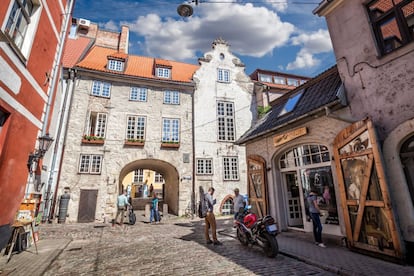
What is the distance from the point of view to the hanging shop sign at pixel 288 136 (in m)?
7.54

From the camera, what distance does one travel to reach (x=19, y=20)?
6.00 m

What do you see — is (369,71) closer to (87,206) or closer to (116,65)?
(87,206)

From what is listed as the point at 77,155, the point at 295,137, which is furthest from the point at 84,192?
the point at 295,137

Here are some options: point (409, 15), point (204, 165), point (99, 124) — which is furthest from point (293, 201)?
point (99, 124)

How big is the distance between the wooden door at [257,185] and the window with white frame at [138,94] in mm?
10443

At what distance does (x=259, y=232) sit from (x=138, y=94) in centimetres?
1420

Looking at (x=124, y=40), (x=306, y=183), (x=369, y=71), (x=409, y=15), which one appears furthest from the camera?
(x=124, y=40)

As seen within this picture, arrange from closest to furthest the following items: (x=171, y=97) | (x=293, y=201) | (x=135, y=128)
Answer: (x=293, y=201) → (x=135, y=128) → (x=171, y=97)

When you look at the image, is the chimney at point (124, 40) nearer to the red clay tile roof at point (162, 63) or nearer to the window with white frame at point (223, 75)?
the red clay tile roof at point (162, 63)

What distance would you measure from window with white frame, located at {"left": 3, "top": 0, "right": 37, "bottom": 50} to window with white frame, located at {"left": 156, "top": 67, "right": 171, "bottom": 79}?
466 inches

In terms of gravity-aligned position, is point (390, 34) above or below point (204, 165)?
above

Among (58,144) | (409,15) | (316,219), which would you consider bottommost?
(316,219)

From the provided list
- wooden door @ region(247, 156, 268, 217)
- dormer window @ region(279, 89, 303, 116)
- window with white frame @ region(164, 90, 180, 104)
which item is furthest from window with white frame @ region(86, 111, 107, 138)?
dormer window @ region(279, 89, 303, 116)

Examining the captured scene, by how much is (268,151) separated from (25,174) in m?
8.76
